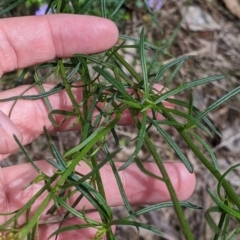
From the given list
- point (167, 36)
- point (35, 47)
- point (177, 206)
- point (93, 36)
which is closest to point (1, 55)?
point (35, 47)

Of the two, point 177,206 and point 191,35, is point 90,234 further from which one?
point 191,35

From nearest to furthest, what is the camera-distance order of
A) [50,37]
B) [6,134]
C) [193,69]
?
[6,134] < [50,37] < [193,69]

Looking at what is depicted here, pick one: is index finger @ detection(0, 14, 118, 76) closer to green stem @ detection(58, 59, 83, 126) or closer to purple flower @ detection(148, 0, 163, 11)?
green stem @ detection(58, 59, 83, 126)

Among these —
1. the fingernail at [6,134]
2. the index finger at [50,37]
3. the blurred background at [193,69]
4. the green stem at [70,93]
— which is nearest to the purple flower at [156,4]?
the blurred background at [193,69]

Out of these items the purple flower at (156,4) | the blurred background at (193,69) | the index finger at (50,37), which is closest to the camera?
the index finger at (50,37)

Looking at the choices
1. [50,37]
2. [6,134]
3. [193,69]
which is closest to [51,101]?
[50,37]

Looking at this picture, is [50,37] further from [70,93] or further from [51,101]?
[70,93]

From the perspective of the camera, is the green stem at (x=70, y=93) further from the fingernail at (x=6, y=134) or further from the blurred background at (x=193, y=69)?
the blurred background at (x=193, y=69)
